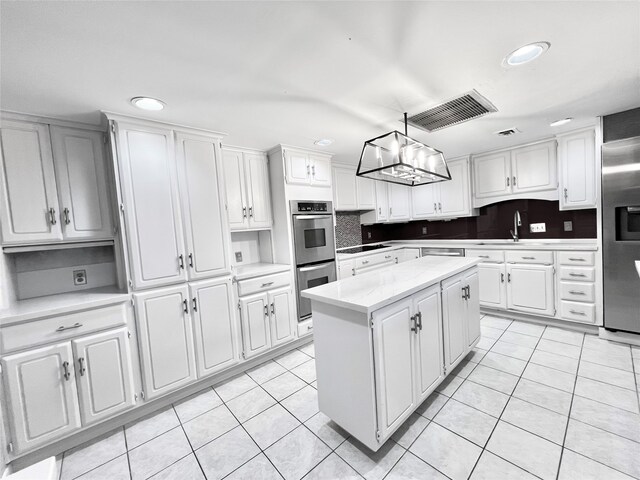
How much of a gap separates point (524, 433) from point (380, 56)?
244 cm

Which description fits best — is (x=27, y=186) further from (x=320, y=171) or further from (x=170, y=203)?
(x=320, y=171)

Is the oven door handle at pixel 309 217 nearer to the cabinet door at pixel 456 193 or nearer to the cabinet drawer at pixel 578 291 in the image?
the cabinet door at pixel 456 193

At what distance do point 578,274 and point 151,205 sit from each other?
4.38 m

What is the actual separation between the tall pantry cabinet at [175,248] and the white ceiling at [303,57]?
0.23 meters

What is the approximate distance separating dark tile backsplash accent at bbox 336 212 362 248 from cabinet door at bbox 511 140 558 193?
227 cm

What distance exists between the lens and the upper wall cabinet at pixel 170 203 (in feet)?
6.64

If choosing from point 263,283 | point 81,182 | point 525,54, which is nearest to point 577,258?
point 525,54

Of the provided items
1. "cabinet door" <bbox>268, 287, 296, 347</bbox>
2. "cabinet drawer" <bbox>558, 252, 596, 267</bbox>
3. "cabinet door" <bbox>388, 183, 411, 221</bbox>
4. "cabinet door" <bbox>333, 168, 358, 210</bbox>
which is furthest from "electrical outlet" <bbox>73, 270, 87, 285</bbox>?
"cabinet drawer" <bbox>558, 252, 596, 267</bbox>

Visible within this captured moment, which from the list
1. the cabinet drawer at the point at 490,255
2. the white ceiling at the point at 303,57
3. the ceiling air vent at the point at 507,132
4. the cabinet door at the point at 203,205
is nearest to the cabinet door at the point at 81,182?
the white ceiling at the point at 303,57

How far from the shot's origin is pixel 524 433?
5.38ft

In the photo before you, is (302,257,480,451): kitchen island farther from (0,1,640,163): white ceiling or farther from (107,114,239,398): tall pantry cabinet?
(0,1,640,163): white ceiling

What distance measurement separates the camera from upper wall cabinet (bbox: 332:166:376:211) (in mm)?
3881

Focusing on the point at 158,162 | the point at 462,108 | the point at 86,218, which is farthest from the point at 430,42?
the point at 86,218

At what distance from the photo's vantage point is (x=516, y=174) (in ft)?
11.5
